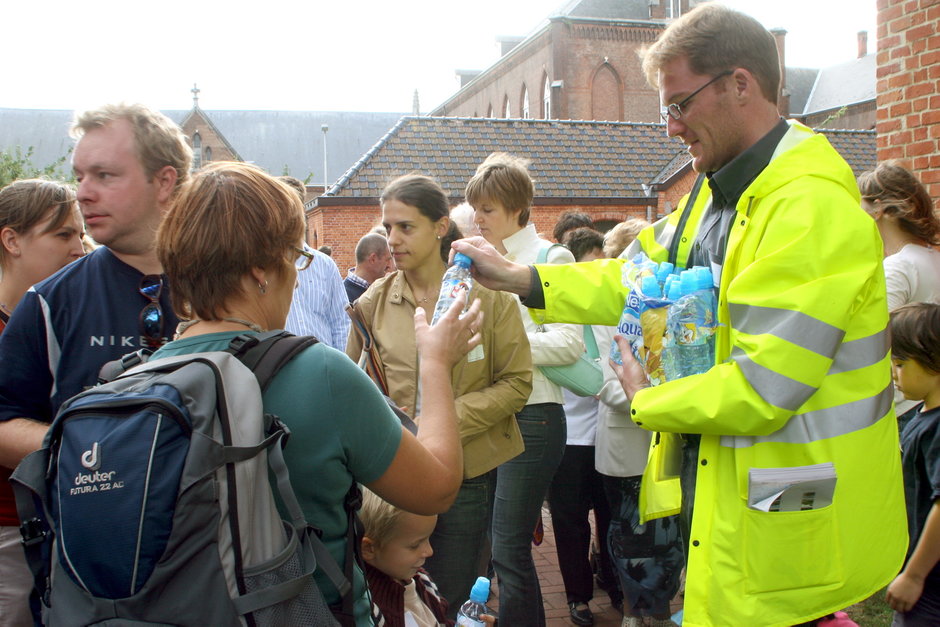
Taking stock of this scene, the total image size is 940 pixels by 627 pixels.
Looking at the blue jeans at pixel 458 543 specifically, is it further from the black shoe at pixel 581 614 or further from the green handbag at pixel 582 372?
the black shoe at pixel 581 614

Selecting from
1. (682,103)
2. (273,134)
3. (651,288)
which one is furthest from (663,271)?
(273,134)

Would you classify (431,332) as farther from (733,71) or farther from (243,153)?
(243,153)

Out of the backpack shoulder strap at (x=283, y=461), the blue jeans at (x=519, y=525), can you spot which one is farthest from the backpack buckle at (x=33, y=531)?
the blue jeans at (x=519, y=525)

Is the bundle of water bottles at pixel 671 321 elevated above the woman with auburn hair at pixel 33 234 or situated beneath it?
situated beneath

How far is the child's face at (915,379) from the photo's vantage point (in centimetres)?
296

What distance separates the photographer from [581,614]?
14.7ft

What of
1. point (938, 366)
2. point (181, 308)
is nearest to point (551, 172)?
point (938, 366)

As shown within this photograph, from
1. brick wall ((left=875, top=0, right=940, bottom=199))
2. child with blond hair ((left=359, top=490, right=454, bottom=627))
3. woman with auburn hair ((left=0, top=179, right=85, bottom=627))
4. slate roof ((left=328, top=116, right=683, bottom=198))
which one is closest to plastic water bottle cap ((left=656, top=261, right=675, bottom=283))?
child with blond hair ((left=359, top=490, right=454, bottom=627))

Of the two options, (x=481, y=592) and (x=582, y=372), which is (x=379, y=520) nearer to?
(x=481, y=592)

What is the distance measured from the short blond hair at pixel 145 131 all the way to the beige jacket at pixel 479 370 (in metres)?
1.17

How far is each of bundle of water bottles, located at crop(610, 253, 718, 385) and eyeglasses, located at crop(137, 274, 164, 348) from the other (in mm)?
1397

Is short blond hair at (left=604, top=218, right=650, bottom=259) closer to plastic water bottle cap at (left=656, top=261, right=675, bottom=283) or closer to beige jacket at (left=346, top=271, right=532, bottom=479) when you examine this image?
beige jacket at (left=346, top=271, right=532, bottom=479)

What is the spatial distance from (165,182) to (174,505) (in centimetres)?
144

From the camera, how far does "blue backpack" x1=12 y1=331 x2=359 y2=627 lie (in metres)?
1.35
